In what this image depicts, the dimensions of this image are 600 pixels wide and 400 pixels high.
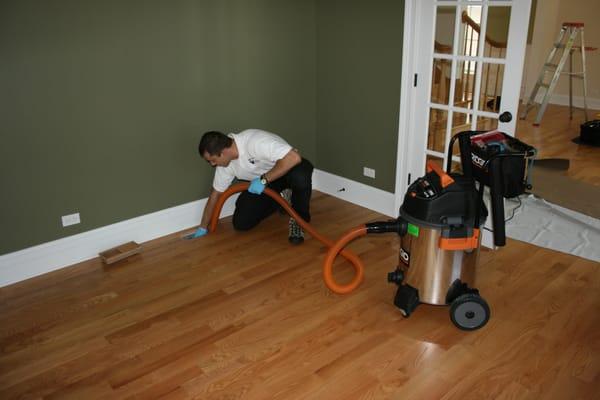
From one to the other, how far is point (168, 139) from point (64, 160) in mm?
690

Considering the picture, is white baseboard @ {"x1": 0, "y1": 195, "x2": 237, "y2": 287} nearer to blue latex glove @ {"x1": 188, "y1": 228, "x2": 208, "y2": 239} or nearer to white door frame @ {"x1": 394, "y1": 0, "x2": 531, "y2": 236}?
blue latex glove @ {"x1": 188, "y1": 228, "x2": 208, "y2": 239}

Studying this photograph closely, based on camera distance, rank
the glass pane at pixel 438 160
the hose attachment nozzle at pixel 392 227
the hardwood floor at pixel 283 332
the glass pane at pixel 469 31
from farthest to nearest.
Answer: the glass pane at pixel 438 160, the glass pane at pixel 469 31, the hose attachment nozzle at pixel 392 227, the hardwood floor at pixel 283 332

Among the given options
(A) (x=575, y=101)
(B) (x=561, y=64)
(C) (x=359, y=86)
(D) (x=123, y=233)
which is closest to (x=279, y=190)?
(C) (x=359, y=86)

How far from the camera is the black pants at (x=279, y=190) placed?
3682mm

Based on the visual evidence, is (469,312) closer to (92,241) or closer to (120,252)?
(120,252)

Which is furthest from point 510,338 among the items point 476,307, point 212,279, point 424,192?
point 212,279

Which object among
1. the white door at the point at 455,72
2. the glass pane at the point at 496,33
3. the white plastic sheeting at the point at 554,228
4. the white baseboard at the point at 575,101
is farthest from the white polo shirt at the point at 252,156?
the white baseboard at the point at 575,101

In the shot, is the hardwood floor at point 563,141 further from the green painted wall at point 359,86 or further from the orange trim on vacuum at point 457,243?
the orange trim on vacuum at point 457,243

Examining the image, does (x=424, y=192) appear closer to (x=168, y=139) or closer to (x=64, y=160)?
(x=168, y=139)

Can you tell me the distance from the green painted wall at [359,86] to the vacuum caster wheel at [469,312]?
1.51 meters

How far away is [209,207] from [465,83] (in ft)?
6.18

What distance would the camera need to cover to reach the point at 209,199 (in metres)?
3.58

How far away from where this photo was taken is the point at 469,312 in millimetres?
2529

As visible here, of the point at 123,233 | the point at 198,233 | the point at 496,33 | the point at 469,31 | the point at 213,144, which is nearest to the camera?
the point at 496,33
